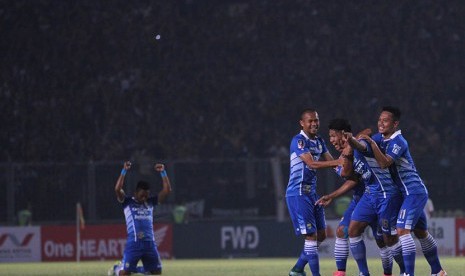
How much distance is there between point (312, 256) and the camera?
1441 cm

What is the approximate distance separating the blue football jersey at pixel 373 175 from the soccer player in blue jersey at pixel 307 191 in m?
0.59

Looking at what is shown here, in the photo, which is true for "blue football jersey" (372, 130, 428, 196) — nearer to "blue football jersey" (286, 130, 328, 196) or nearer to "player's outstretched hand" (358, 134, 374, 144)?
"player's outstretched hand" (358, 134, 374, 144)

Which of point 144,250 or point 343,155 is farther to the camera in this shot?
point 144,250

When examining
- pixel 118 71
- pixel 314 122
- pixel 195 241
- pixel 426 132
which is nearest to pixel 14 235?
pixel 195 241

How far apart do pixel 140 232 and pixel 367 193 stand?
6.73m

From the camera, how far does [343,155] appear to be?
45.3 ft

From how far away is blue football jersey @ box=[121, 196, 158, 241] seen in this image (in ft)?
65.1

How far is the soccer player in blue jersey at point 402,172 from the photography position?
1336cm

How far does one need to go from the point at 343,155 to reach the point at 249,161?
49.1ft

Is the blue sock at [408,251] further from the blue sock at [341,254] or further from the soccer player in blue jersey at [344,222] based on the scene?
the blue sock at [341,254]

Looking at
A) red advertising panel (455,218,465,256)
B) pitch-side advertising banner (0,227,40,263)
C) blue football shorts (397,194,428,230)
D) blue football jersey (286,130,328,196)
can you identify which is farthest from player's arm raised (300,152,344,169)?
pitch-side advertising banner (0,227,40,263)

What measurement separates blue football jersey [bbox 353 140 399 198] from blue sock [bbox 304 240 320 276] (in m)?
1.08

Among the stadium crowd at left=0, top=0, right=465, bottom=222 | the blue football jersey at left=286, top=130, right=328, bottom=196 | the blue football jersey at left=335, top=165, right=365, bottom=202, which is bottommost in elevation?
the blue football jersey at left=335, top=165, right=365, bottom=202

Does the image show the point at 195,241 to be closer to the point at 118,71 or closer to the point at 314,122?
the point at 118,71
